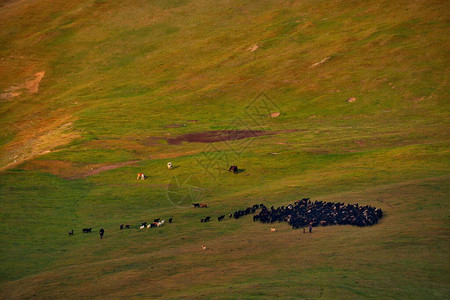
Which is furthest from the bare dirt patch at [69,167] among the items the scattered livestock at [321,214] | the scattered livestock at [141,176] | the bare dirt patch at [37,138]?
the scattered livestock at [321,214]

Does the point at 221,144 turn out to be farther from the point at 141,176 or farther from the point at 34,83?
the point at 34,83

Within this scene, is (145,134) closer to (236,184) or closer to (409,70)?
(236,184)

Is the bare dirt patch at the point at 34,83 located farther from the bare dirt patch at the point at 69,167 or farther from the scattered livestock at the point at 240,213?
the scattered livestock at the point at 240,213

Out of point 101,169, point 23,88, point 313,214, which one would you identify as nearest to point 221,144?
point 101,169

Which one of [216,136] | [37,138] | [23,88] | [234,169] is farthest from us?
[23,88]

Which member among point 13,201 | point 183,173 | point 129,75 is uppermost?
point 13,201

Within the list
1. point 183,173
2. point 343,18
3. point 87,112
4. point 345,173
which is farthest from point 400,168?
point 343,18
